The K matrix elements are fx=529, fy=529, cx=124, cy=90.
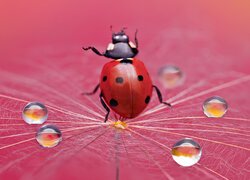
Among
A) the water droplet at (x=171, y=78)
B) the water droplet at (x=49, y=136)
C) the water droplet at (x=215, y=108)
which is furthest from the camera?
the water droplet at (x=171, y=78)

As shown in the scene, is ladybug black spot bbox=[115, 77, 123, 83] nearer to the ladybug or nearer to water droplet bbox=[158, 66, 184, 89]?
the ladybug

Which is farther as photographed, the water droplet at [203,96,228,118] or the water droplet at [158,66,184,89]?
the water droplet at [158,66,184,89]

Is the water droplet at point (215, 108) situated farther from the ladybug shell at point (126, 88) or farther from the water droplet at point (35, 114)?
the water droplet at point (35, 114)

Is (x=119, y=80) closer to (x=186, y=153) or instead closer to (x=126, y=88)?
(x=126, y=88)

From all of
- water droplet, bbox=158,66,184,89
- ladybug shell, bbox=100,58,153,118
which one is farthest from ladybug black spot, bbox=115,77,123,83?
water droplet, bbox=158,66,184,89

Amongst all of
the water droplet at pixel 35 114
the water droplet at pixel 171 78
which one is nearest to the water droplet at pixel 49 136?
the water droplet at pixel 35 114

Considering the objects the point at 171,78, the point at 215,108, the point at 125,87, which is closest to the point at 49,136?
the point at 125,87
